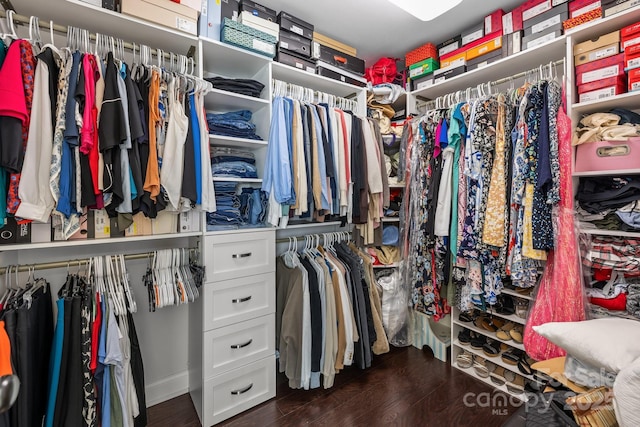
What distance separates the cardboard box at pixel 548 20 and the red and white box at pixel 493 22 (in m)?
0.18

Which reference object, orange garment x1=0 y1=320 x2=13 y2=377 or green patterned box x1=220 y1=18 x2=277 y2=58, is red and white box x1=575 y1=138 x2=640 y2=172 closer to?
green patterned box x1=220 y1=18 x2=277 y2=58

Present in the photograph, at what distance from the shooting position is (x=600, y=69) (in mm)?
1527

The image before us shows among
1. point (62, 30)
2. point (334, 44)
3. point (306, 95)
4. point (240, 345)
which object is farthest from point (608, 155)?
point (62, 30)

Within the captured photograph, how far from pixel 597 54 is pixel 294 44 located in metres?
1.71

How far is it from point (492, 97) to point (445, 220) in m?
0.82

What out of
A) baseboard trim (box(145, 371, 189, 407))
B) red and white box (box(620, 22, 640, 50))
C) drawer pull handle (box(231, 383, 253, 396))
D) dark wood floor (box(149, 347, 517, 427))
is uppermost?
red and white box (box(620, 22, 640, 50))

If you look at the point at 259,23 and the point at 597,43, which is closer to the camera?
the point at 597,43

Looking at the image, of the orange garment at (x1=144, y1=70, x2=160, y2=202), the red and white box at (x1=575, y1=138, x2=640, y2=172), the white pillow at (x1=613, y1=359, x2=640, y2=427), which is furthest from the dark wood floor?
the red and white box at (x1=575, y1=138, x2=640, y2=172)

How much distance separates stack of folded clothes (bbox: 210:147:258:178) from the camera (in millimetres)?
1786

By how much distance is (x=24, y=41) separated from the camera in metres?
1.18

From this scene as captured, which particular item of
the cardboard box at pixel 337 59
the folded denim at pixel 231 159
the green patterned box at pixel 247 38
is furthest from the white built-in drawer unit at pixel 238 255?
the cardboard box at pixel 337 59

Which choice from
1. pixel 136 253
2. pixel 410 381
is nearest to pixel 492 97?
pixel 410 381

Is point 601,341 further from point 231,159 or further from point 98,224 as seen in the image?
point 98,224

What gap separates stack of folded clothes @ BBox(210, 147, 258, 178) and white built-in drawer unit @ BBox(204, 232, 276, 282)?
1.26ft
